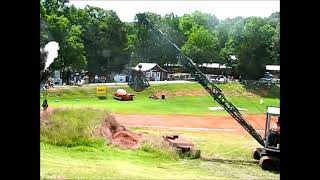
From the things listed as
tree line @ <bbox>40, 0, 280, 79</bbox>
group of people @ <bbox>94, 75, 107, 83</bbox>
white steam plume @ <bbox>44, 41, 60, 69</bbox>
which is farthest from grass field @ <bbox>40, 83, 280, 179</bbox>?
white steam plume @ <bbox>44, 41, 60, 69</bbox>

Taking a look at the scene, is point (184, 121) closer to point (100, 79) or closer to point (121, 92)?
point (121, 92)

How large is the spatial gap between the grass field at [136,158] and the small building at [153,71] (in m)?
0.79

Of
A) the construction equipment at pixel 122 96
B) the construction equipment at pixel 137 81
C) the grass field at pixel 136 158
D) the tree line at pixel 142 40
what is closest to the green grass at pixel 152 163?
the grass field at pixel 136 158

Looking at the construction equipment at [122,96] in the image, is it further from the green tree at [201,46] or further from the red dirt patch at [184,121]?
the green tree at [201,46]

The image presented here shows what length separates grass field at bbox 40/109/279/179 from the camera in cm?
326

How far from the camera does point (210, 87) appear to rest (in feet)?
13.1

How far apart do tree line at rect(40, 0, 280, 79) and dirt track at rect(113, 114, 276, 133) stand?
0.98 metres

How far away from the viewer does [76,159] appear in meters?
3.76

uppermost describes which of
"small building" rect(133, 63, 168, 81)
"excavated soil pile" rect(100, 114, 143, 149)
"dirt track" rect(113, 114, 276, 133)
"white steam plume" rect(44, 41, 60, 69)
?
"white steam plume" rect(44, 41, 60, 69)

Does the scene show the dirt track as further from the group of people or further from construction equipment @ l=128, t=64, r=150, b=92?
the group of people

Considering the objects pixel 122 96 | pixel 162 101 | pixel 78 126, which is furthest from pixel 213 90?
pixel 78 126

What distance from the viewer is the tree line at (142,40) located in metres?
3.20
